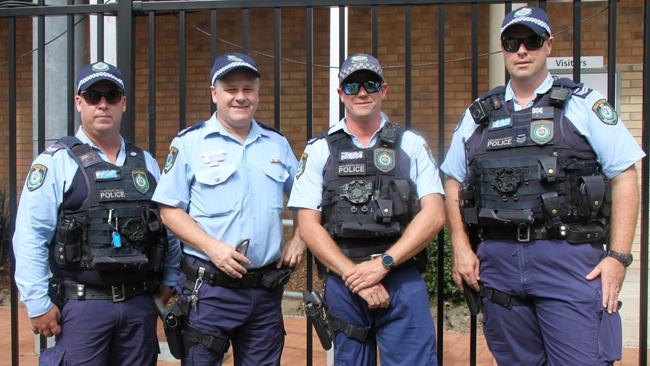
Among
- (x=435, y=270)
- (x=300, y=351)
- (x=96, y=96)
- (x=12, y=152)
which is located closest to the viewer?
(x=96, y=96)

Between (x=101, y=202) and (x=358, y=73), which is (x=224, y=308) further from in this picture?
(x=358, y=73)

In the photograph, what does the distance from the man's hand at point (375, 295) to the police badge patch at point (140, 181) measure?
120 cm

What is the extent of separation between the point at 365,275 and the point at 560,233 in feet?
2.88

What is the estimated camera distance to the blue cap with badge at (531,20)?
3.17 metres

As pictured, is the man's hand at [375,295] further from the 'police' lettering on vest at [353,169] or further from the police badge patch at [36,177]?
the police badge patch at [36,177]

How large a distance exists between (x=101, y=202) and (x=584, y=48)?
6.15m

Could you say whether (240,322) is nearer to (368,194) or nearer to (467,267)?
(368,194)

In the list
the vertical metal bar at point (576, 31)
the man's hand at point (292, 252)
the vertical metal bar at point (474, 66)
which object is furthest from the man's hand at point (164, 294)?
the vertical metal bar at point (576, 31)

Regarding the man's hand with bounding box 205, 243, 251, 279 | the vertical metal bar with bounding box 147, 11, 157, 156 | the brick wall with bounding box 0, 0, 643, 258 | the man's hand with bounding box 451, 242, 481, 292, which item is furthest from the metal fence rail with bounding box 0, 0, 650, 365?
the brick wall with bounding box 0, 0, 643, 258

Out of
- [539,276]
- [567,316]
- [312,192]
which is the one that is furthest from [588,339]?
[312,192]

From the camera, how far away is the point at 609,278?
3104 millimetres

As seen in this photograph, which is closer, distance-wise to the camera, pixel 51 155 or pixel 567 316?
pixel 567 316

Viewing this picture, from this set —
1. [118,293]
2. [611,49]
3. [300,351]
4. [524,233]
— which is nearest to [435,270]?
[300,351]

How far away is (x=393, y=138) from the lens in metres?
3.33
